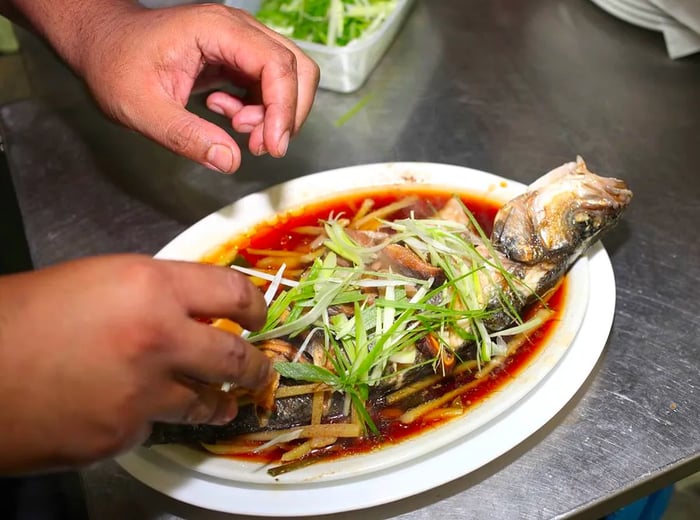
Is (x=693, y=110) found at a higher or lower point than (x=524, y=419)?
higher

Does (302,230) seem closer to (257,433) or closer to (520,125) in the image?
(257,433)

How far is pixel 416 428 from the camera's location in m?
1.79

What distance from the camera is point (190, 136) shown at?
6.18 ft

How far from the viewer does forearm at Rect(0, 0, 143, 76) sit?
2178 mm

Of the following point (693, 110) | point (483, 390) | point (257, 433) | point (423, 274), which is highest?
point (693, 110)

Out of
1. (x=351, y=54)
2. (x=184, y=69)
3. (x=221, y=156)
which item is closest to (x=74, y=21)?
(x=184, y=69)

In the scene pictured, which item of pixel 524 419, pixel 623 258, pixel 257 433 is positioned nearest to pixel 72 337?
pixel 257 433

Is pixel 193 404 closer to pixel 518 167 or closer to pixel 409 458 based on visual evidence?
pixel 409 458

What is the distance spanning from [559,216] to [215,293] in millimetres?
1216

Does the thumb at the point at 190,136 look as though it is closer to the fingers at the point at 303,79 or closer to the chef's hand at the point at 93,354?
the fingers at the point at 303,79

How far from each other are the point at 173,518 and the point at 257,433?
1.02 feet

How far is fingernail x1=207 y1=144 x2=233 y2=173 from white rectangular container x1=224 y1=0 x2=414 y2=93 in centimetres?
111

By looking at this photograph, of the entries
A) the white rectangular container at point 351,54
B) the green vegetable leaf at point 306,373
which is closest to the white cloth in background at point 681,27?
the white rectangular container at point 351,54

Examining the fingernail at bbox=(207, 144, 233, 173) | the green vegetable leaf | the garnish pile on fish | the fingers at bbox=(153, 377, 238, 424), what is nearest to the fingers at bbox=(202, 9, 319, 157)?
the fingernail at bbox=(207, 144, 233, 173)
